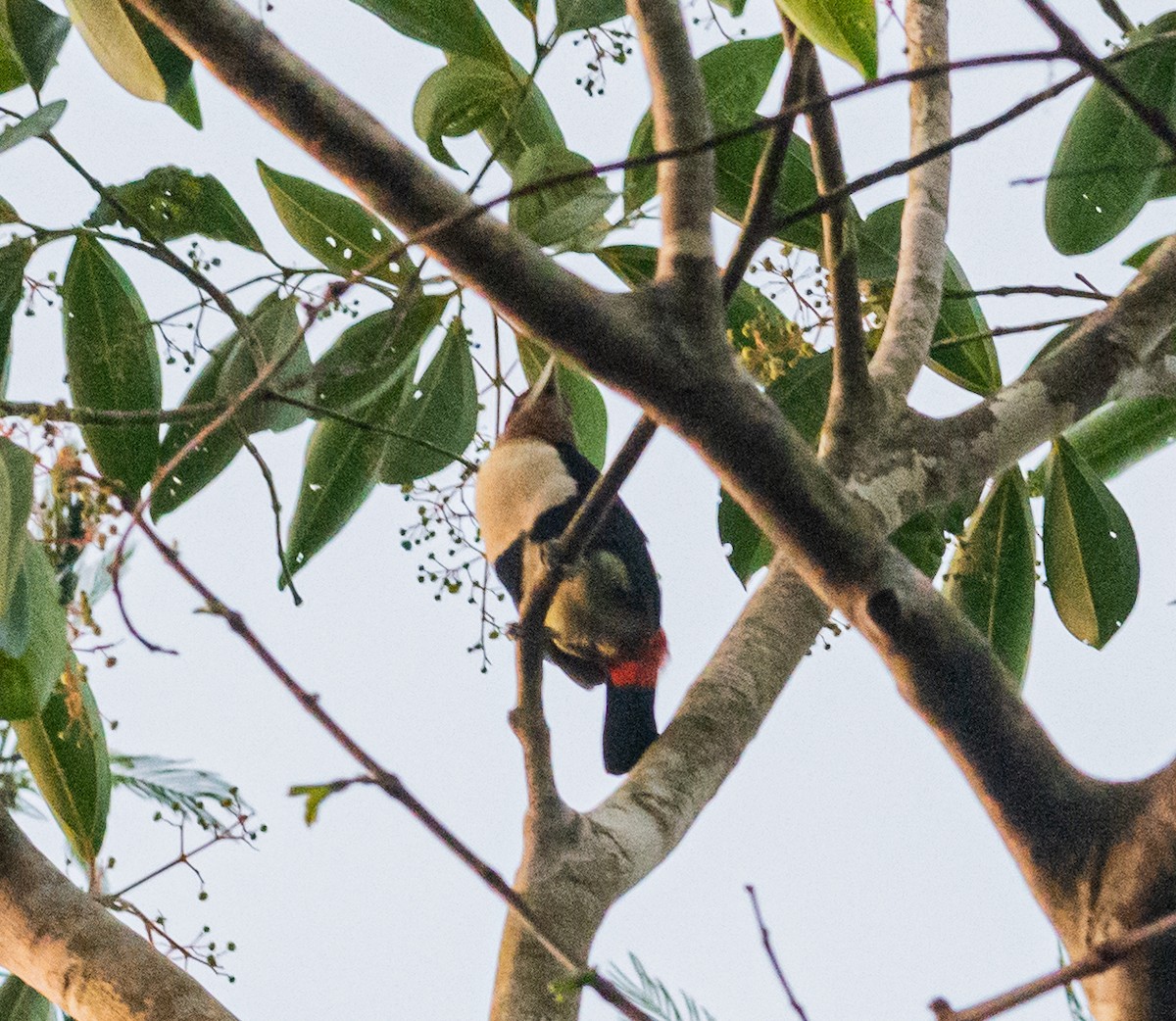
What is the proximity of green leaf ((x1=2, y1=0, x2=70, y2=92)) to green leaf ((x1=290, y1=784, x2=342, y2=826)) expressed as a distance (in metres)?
1.31

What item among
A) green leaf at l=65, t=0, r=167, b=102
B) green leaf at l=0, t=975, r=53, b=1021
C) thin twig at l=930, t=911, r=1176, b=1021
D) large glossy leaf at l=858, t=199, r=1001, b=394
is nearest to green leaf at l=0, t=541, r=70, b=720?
green leaf at l=65, t=0, r=167, b=102

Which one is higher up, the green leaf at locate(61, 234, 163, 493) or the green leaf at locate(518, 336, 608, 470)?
the green leaf at locate(518, 336, 608, 470)

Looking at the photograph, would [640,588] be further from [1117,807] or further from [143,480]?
[1117,807]

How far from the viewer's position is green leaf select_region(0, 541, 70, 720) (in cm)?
163

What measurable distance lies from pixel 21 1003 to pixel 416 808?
1694 mm

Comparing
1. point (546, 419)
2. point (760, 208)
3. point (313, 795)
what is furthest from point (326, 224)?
point (313, 795)

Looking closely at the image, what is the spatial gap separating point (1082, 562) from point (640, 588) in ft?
3.24

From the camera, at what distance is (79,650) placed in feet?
6.25

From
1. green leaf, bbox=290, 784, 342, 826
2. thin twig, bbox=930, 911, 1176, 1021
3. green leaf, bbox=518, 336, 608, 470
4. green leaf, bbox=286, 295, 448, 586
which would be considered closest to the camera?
thin twig, bbox=930, 911, 1176, 1021

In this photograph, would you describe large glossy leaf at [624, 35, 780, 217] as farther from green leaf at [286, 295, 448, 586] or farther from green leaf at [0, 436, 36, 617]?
green leaf at [0, 436, 36, 617]

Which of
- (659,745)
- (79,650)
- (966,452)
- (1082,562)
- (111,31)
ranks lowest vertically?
(79,650)

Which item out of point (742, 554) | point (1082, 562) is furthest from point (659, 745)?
point (1082, 562)

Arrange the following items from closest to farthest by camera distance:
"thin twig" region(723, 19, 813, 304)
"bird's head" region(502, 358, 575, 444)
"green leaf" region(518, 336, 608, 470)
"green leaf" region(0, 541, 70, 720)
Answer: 1. "thin twig" region(723, 19, 813, 304)
2. "green leaf" region(0, 541, 70, 720)
3. "green leaf" region(518, 336, 608, 470)
4. "bird's head" region(502, 358, 575, 444)

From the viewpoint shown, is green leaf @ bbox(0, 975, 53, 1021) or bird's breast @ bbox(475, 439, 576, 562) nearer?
green leaf @ bbox(0, 975, 53, 1021)
